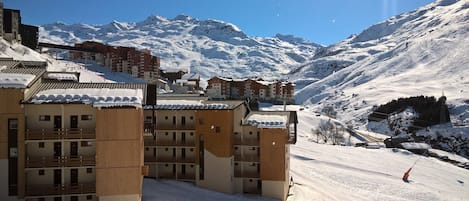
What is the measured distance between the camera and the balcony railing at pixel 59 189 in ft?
76.6

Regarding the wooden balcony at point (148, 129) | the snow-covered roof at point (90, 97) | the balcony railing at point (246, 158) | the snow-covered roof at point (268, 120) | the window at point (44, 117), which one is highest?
the snow-covered roof at point (90, 97)

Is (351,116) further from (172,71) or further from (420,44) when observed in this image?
(420,44)

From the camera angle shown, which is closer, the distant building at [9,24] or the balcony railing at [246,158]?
the balcony railing at [246,158]

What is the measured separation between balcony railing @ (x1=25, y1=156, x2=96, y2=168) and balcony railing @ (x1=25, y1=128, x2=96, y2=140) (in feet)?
4.11

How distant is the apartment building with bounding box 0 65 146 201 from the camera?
75.7ft

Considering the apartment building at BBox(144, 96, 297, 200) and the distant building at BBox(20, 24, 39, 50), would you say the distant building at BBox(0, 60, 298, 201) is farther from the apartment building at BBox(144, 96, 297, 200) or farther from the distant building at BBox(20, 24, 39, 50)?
the distant building at BBox(20, 24, 39, 50)

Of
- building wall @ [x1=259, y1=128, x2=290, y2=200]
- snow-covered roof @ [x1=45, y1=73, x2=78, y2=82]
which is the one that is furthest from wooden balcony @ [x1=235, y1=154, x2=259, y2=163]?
snow-covered roof @ [x1=45, y1=73, x2=78, y2=82]

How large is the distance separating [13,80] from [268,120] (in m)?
19.9

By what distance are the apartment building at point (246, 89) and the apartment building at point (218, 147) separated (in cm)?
6223

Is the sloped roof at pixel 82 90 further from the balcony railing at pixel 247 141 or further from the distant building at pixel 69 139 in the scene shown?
the balcony railing at pixel 247 141

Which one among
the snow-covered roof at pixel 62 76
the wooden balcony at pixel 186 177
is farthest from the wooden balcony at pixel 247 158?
the snow-covered roof at pixel 62 76

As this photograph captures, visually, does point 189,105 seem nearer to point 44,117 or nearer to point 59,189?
point 44,117

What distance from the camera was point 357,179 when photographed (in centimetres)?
4747

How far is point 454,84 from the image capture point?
397ft
